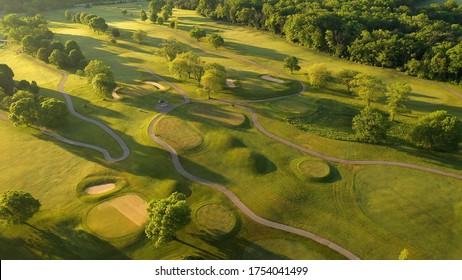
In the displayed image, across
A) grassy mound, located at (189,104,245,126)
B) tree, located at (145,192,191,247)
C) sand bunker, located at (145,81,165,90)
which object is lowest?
tree, located at (145,192,191,247)

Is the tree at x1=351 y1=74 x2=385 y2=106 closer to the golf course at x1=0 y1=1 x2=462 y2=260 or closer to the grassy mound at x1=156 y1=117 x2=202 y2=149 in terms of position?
the golf course at x1=0 y1=1 x2=462 y2=260

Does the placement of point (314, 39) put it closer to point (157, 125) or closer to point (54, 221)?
point (157, 125)

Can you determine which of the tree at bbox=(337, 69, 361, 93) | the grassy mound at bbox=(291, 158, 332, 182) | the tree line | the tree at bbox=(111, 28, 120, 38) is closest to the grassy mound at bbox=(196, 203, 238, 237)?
the grassy mound at bbox=(291, 158, 332, 182)

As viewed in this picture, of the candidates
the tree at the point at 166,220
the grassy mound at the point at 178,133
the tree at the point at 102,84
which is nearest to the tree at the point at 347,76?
the grassy mound at the point at 178,133

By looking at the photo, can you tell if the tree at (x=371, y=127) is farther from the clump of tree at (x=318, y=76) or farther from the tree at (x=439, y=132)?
the clump of tree at (x=318, y=76)

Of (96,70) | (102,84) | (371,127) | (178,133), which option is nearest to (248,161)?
(178,133)

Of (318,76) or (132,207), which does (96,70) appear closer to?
(132,207)
